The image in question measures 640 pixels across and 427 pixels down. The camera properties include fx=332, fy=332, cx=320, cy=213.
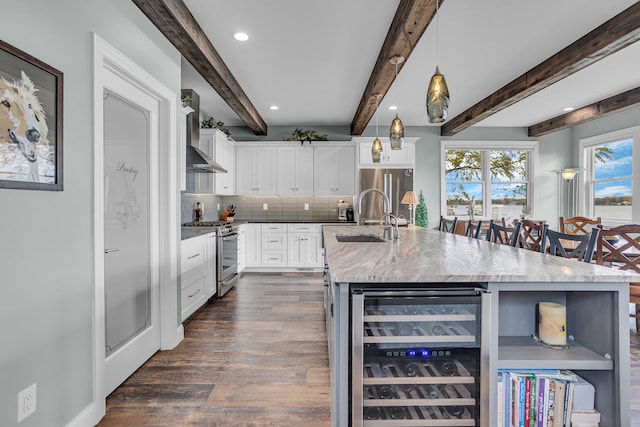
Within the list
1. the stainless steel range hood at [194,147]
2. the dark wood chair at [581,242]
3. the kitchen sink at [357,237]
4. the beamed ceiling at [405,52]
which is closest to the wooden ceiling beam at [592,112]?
the beamed ceiling at [405,52]

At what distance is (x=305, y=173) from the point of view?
5.99m

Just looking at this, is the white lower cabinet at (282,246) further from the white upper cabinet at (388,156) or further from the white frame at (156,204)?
the white frame at (156,204)

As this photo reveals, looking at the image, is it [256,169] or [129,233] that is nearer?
[129,233]

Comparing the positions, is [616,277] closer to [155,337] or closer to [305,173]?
[155,337]

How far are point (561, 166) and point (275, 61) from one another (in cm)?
585

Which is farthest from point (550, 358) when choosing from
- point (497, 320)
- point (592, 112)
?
point (592, 112)

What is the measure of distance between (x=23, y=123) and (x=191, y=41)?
5.50 feet

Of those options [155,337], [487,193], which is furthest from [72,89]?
[487,193]

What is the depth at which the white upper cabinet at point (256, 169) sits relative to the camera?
236 inches

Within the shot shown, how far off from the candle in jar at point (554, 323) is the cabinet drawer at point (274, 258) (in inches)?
176

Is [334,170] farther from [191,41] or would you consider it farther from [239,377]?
[239,377]

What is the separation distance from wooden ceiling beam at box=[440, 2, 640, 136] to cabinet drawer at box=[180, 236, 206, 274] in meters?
4.04

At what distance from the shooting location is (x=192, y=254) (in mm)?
3307

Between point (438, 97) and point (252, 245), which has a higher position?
point (438, 97)
